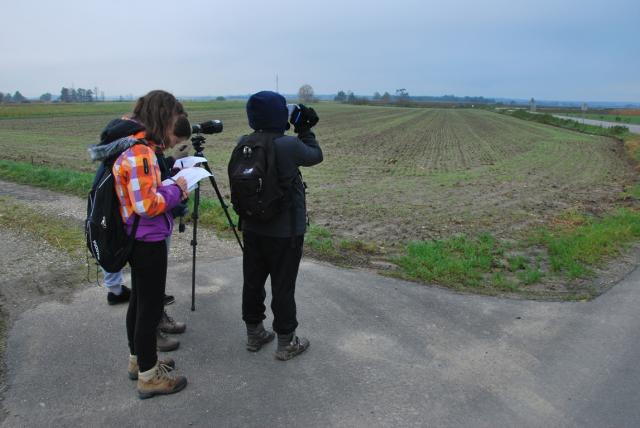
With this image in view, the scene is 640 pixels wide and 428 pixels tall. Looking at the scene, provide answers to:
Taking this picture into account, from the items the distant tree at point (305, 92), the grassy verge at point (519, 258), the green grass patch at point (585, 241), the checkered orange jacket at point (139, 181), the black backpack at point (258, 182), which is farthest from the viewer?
the distant tree at point (305, 92)

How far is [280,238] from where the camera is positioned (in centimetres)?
332

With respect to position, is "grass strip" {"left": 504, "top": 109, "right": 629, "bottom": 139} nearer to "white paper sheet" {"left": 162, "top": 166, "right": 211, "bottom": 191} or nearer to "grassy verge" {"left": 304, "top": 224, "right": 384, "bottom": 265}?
"grassy verge" {"left": 304, "top": 224, "right": 384, "bottom": 265}

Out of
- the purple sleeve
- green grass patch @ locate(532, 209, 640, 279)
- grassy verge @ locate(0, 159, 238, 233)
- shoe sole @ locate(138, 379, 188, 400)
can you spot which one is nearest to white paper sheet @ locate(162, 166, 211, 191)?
the purple sleeve

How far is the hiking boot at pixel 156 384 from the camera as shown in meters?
3.00

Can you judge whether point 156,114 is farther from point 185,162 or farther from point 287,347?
point 287,347

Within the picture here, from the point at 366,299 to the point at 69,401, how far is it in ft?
8.43

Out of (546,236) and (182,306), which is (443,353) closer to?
(182,306)

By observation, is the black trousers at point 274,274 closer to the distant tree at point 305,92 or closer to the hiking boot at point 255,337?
the hiking boot at point 255,337

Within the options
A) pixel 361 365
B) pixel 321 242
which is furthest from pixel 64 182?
pixel 361 365

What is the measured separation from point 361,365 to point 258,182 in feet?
4.88

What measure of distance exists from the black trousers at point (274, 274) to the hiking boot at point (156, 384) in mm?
727

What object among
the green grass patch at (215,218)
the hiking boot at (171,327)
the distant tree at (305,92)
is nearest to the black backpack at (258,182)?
the hiking boot at (171,327)

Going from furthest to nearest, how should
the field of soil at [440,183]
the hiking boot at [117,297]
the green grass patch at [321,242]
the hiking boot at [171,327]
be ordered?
1. the field of soil at [440,183]
2. the green grass patch at [321,242]
3. the hiking boot at [117,297]
4. the hiking boot at [171,327]

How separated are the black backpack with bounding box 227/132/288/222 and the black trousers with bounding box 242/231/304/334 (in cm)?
27
